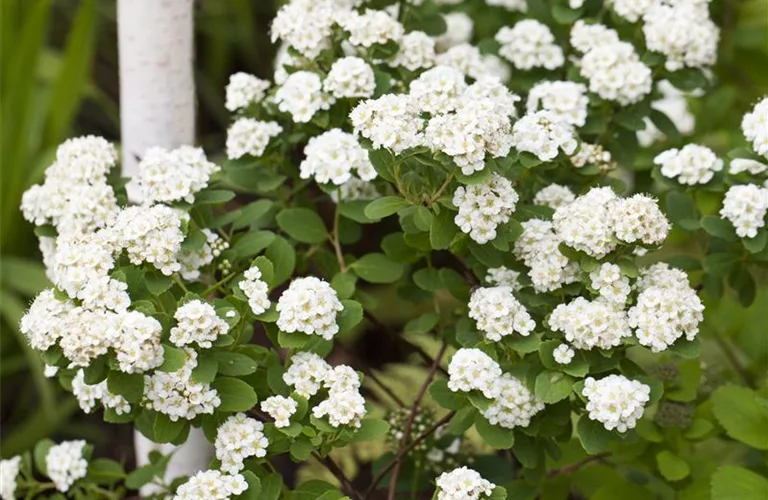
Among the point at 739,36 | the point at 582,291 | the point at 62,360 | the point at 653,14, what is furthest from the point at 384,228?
the point at 62,360

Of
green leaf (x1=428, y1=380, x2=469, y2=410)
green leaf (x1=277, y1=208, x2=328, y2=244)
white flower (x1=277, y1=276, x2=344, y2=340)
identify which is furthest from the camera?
green leaf (x1=277, y1=208, x2=328, y2=244)

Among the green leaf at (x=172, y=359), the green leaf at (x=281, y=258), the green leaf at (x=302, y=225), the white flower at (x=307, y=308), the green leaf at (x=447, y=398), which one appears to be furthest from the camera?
the green leaf at (x=302, y=225)

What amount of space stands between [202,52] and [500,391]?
3.26 m

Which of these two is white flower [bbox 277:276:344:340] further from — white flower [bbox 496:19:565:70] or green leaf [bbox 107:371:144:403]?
white flower [bbox 496:19:565:70]

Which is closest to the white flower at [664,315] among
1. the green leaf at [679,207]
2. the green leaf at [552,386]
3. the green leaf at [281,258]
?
the green leaf at [552,386]

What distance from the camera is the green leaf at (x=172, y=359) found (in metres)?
1.37

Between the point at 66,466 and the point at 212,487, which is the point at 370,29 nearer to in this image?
the point at 212,487

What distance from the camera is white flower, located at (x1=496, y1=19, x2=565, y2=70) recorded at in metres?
2.01

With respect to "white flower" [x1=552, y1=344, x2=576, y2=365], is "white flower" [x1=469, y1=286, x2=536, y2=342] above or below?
above

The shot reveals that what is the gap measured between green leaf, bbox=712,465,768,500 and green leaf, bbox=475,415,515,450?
39 cm

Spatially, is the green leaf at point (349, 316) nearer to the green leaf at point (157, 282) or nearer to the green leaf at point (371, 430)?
the green leaf at point (371, 430)

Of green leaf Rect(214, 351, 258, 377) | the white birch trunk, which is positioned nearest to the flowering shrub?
green leaf Rect(214, 351, 258, 377)

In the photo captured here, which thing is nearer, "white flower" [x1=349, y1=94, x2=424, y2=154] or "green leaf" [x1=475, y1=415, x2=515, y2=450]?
"white flower" [x1=349, y1=94, x2=424, y2=154]

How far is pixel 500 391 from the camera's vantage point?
1.54 metres
